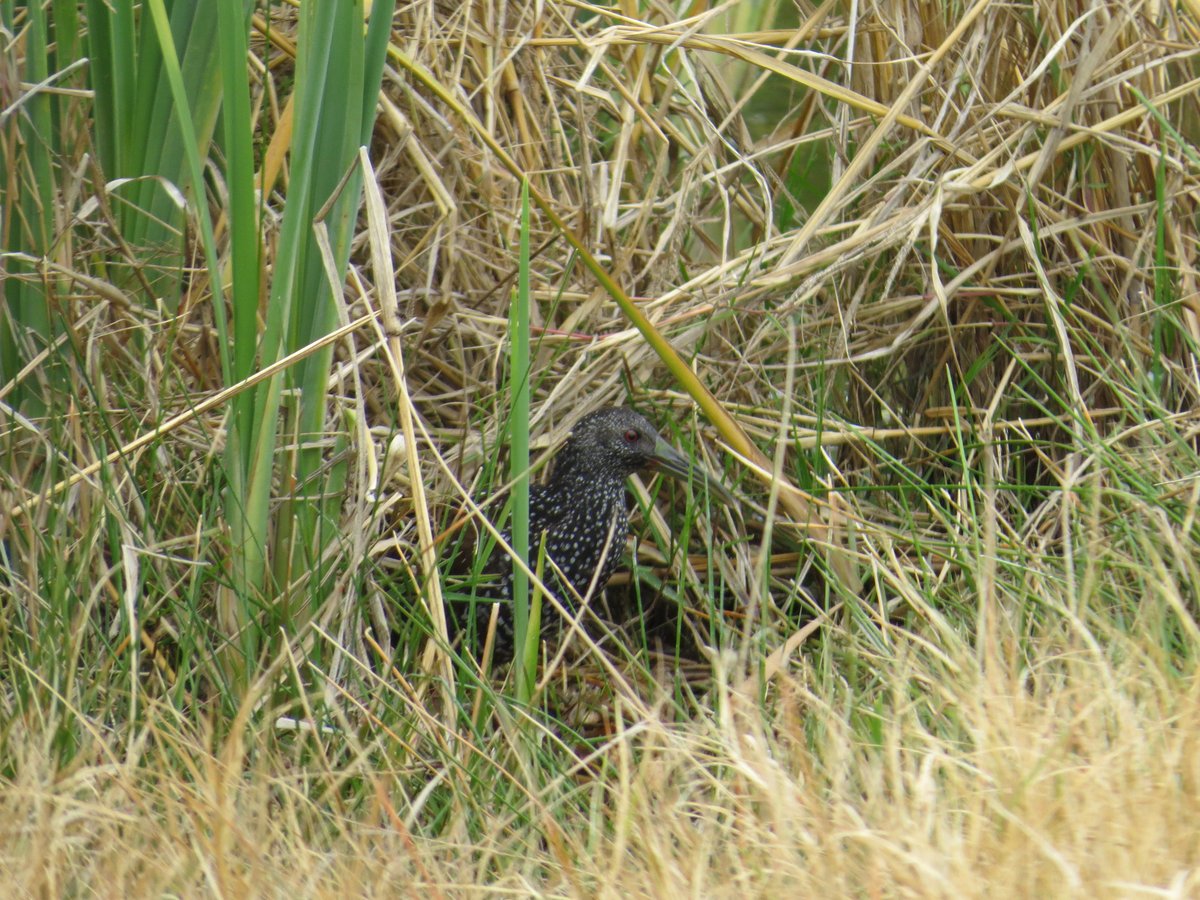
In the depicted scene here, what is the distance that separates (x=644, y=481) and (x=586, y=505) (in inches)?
12.6

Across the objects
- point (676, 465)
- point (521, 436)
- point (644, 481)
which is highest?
point (521, 436)

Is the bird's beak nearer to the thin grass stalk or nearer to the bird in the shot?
the bird

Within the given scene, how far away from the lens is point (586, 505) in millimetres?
3416

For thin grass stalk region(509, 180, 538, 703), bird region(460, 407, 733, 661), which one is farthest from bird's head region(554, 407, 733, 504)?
thin grass stalk region(509, 180, 538, 703)

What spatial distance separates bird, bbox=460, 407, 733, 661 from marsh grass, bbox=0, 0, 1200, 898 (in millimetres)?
95

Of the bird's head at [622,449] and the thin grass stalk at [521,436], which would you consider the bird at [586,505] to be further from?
the thin grass stalk at [521,436]

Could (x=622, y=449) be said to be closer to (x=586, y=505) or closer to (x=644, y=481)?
(x=586, y=505)

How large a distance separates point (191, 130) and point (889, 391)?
1.84 metres

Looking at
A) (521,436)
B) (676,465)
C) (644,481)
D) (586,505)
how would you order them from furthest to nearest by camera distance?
(644,481) < (586,505) < (676,465) < (521,436)

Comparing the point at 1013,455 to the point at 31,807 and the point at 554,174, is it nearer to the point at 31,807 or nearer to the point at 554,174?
the point at 554,174

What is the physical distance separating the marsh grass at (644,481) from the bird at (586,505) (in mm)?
95

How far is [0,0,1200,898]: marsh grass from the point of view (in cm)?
171

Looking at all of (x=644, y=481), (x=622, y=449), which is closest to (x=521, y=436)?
(x=622, y=449)

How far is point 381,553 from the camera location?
288 centimetres
